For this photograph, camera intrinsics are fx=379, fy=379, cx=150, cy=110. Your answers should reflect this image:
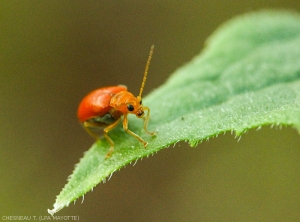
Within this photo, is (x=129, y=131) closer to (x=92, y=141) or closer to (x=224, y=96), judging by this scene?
(x=224, y=96)

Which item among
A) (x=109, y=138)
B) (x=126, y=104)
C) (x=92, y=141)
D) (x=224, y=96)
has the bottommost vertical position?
(x=109, y=138)

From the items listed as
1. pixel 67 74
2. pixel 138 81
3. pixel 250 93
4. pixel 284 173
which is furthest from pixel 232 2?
pixel 250 93

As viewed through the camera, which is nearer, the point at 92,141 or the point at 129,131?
the point at 129,131

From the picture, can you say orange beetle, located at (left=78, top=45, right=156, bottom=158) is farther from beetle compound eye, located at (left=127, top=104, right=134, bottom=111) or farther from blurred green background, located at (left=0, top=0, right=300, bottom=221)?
blurred green background, located at (left=0, top=0, right=300, bottom=221)

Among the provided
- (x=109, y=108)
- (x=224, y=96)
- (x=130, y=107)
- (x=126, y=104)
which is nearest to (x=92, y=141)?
(x=109, y=108)

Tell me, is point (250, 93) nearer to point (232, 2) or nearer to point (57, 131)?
point (57, 131)

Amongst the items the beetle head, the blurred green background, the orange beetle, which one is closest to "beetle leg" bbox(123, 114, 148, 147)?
the orange beetle
